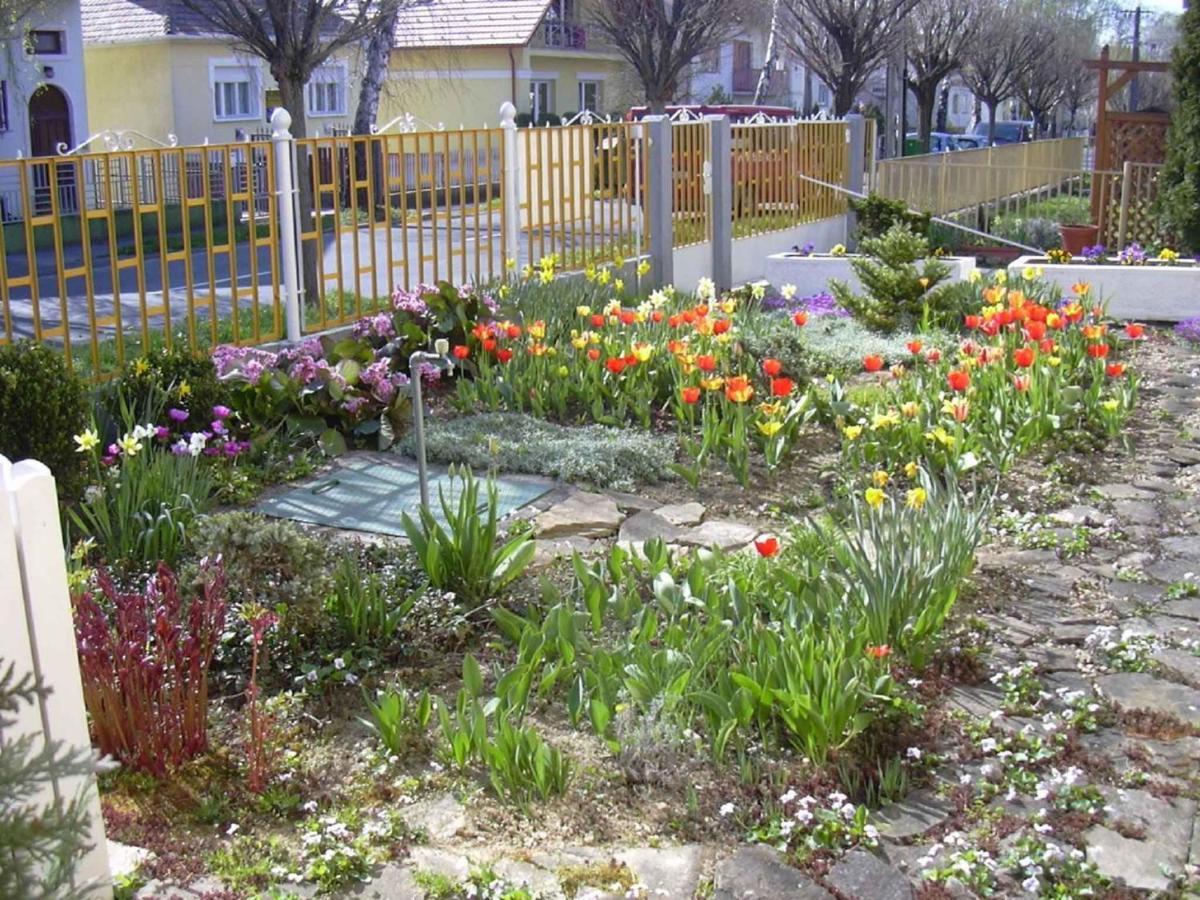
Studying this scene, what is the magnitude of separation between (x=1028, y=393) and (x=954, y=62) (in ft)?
96.5

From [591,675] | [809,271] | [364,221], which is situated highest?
[364,221]

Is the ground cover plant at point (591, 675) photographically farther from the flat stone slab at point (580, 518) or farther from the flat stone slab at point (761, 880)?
the flat stone slab at point (580, 518)

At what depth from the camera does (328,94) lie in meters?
36.4

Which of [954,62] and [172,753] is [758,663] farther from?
[954,62]

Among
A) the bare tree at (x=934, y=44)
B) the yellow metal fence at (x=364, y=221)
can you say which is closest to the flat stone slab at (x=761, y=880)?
the yellow metal fence at (x=364, y=221)

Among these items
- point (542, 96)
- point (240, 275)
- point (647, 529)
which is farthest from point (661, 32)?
point (647, 529)

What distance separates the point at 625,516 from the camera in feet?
20.2

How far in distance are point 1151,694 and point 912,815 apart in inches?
45.1

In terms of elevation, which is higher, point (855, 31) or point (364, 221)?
point (855, 31)

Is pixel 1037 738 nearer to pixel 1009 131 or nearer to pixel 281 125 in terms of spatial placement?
pixel 281 125

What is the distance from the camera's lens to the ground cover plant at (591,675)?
3492 mm

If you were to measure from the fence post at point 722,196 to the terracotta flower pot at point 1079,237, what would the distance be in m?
4.57

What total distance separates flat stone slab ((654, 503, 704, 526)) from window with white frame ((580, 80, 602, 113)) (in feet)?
122

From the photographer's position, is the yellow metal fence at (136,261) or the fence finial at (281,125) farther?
the fence finial at (281,125)
